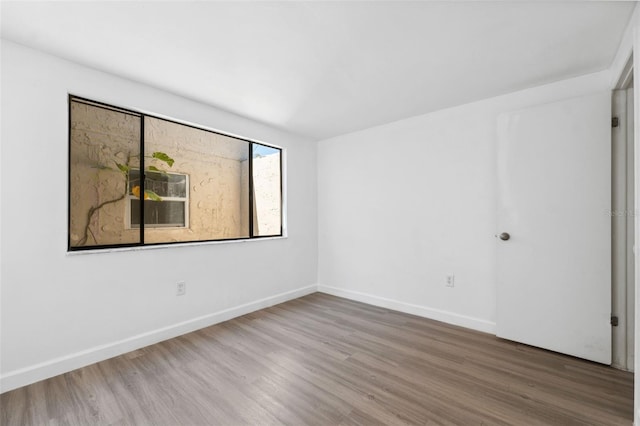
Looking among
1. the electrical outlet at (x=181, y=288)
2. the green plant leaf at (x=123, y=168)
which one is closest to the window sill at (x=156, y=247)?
the electrical outlet at (x=181, y=288)

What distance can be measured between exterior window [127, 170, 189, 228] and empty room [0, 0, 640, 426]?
0.8 inches

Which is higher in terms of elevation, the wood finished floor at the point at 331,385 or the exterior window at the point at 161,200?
the exterior window at the point at 161,200

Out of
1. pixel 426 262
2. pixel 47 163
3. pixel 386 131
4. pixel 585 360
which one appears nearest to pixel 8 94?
pixel 47 163

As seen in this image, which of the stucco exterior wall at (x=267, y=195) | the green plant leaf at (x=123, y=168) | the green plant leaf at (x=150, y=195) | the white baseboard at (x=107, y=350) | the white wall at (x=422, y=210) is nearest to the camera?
the white baseboard at (x=107, y=350)

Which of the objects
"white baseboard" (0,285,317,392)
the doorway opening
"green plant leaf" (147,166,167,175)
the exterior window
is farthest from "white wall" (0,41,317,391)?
the doorway opening

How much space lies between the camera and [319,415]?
159 cm

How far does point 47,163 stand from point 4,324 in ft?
A: 3.69

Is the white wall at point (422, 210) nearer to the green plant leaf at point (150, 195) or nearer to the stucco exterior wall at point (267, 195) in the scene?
the stucco exterior wall at point (267, 195)

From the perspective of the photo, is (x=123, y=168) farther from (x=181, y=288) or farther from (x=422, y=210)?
(x=422, y=210)

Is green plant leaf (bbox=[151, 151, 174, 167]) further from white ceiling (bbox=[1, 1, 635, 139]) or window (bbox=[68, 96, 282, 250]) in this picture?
white ceiling (bbox=[1, 1, 635, 139])

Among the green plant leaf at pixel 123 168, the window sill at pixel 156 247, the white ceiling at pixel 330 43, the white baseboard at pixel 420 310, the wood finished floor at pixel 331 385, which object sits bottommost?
the wood finished floor at pixel 331 385

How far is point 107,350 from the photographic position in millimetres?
2205

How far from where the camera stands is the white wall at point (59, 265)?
1849 mm

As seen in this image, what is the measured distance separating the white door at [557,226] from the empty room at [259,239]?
0.01m
